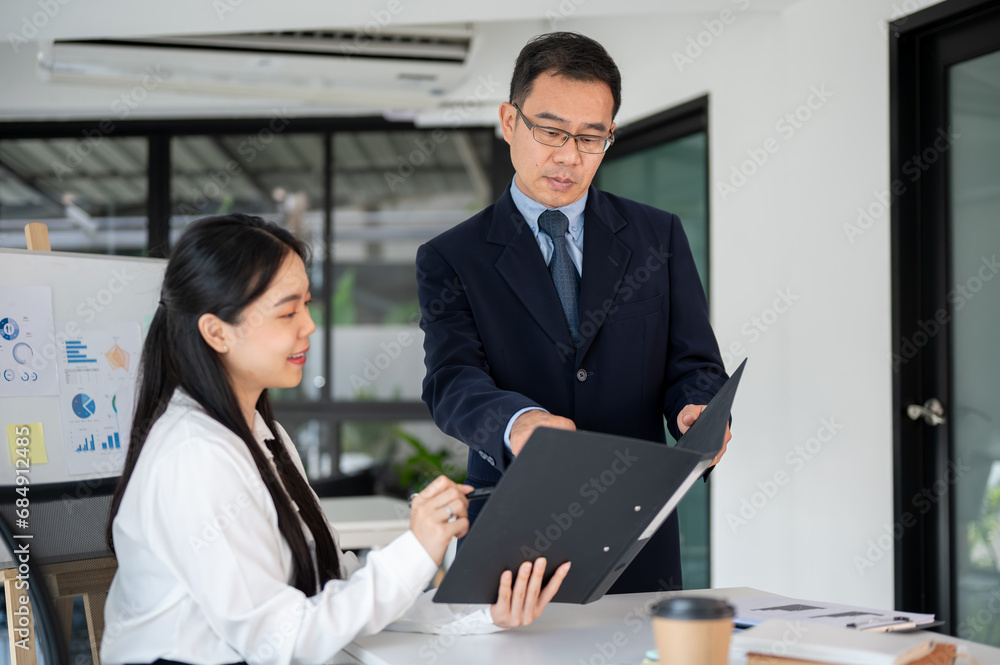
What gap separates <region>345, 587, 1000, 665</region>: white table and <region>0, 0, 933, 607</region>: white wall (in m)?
1.86

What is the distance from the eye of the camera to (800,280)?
3.30m

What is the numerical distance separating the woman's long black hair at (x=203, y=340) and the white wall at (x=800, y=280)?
6.68 ft

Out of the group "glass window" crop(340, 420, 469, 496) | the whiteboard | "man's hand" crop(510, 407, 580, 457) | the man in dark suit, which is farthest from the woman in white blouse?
"glass window" crop(340, 420, 469, 496)

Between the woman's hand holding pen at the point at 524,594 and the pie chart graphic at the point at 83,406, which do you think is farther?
the pie chart graphic at the point at 83,406

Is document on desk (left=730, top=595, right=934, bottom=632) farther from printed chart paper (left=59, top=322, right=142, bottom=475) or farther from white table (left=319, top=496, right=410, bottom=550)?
white table (left=319, top=496, right=410, bottom=550)

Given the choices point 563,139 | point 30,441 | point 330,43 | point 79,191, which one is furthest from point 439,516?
point 79,191

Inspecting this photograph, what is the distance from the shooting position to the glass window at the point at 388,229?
229 inches

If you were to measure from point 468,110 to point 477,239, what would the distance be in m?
3.41

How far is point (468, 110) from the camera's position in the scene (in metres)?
5.10

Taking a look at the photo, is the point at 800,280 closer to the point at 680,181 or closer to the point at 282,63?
the point at 680,181

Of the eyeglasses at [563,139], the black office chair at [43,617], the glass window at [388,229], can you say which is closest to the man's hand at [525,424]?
the eyeglasses at [563,139]

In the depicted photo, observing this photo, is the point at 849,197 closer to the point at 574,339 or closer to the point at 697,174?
the point at 697,174

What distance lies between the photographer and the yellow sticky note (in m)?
1.94

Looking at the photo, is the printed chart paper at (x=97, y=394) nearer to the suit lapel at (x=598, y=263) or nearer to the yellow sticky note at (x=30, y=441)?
the yellow sticky note at (x=30, y=441)
